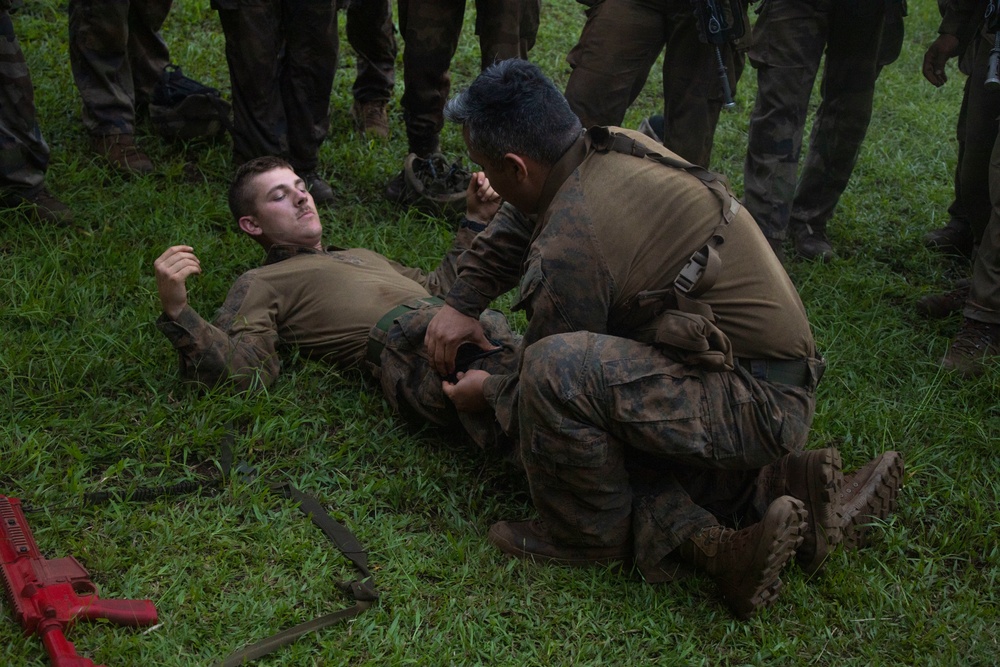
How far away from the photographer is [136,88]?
5926 millimetres

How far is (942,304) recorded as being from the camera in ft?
16.9

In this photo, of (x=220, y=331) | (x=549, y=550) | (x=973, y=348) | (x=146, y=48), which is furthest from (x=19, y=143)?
(x=973, y=348)

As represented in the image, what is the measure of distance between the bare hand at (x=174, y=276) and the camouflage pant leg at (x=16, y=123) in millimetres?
1414

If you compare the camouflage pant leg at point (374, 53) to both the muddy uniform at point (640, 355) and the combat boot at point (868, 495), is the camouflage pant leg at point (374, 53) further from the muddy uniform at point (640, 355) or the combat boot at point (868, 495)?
the combat boot at point (868, 495)

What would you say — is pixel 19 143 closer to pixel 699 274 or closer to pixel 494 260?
pixel 494 260

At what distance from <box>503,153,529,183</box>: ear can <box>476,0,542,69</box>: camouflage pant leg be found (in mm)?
2262

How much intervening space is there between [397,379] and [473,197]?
1.05 metres

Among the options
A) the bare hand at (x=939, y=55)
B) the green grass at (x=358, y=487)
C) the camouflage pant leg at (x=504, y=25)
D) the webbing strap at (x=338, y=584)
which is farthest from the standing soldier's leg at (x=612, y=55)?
the webbing strap at (x=338, y=584)

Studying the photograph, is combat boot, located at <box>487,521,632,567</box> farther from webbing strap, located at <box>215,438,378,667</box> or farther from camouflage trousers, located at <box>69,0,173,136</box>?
camouflage trousers, located at <box>69,0,173,136</box>

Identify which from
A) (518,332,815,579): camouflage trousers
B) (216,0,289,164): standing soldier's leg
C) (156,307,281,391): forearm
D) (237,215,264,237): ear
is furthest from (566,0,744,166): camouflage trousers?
(518,332,815,579): camouflage trousers

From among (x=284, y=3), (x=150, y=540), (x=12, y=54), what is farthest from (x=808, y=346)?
(x=12, y=54)

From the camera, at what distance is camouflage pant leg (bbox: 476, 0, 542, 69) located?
5375mm

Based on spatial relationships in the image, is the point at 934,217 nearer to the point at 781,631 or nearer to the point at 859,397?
the point at 859,397

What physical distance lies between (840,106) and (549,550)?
11.0 ft
